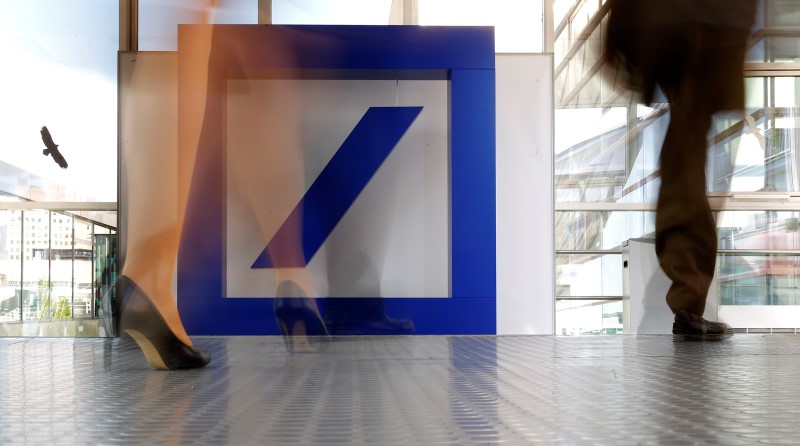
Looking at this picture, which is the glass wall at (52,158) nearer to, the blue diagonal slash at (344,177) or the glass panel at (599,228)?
the blue diagonal slash at (344,177)

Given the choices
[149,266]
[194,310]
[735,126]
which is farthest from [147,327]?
[735,126]

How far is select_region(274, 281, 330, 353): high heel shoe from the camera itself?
2398mm

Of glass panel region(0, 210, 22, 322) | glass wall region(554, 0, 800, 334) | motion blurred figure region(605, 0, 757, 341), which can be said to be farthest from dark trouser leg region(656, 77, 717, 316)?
glass panel region(0, 210, 22, 322)

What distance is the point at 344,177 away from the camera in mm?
3293

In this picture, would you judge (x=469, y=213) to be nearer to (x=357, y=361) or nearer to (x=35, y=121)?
(x=357, y=361)

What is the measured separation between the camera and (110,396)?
1035mm

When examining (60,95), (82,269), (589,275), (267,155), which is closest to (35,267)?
(82,269)

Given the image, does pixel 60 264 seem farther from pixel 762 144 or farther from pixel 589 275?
pixel 762 144

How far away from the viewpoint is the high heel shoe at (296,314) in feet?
7.87

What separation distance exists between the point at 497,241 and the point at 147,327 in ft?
7.14

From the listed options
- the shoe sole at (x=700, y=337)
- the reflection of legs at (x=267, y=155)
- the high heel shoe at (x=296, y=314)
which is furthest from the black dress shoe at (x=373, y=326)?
the shoe sole at (x=700, y=337)

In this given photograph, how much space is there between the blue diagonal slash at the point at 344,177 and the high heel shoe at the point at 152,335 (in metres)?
1.76

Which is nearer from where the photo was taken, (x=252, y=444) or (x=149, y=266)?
(x=252, y=444)

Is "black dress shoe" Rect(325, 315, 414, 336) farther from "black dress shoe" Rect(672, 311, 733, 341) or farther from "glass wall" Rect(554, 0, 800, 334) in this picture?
"black dress shoe" Rect(672, 311, 733, 341)
